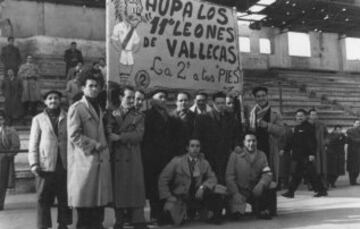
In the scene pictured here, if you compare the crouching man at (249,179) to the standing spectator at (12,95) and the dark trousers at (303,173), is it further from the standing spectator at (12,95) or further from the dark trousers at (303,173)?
the standing spectator at (12,95)

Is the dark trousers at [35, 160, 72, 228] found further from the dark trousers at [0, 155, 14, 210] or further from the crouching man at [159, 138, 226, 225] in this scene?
the dark trousers at [0, 155, 14, 210]

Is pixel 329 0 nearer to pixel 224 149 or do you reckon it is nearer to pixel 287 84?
pixel 287 84

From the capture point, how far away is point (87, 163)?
5.09 metres

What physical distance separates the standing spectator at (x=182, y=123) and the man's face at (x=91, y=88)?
1.52 metres

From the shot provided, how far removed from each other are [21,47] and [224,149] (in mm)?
14472

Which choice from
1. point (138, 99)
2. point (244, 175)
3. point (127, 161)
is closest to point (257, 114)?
point (244, 175)

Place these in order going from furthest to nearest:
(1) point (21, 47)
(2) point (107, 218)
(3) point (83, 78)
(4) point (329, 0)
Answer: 1. (4) point (329, 0)
2. (1) point (21, 47)
3. (2) point (107, 218)
4. (3) point (83, 78)

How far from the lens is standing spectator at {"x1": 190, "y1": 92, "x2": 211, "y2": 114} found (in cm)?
673

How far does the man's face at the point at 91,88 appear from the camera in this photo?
17.0 feet

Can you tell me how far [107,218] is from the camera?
7.20 metres

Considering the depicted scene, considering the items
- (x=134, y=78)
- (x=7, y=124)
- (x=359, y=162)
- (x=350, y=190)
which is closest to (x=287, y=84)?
(x=359, y=162)

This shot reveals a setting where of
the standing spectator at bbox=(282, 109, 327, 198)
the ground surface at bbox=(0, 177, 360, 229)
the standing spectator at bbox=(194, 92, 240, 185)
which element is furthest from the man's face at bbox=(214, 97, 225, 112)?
the standing spectator at bbox=(282, 109, 327, 198)

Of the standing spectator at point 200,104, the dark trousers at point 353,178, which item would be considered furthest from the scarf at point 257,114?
the dark trousers at point 353,178

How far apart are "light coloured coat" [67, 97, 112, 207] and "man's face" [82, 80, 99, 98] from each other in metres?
0.09
